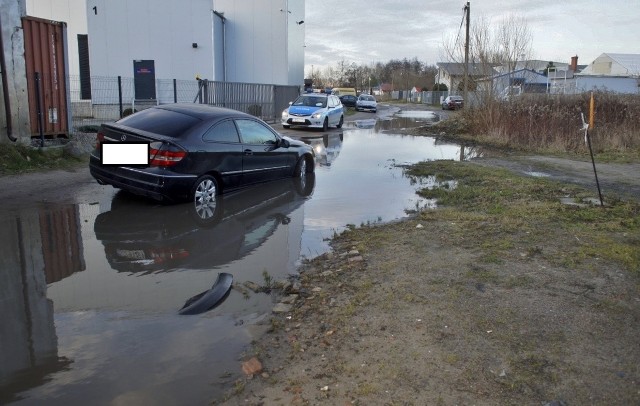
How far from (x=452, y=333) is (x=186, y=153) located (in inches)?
208

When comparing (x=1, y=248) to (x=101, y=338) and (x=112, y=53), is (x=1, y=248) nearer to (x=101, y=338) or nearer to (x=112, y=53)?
(x=101, y=338)

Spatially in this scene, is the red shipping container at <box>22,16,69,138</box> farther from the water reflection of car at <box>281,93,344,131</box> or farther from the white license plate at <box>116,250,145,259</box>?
the water reflection of car at <box>281,93,344,131</box>

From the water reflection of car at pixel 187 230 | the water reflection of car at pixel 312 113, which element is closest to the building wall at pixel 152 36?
the water reflection of car at pixel 312 113

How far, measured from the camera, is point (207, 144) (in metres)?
8.52

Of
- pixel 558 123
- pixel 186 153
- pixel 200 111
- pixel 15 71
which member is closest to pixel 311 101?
pixel 558 123

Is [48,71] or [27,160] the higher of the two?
[48,71]

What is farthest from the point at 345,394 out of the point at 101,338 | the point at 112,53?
the point at 112,53

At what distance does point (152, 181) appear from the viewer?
7938 mm

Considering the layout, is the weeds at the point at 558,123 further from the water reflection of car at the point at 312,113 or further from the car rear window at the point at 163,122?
the car rear window at the point at 163,122

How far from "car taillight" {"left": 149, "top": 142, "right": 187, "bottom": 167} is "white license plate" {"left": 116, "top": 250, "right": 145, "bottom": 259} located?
2.05 m

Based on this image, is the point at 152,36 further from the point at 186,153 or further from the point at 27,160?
the point at 186,153

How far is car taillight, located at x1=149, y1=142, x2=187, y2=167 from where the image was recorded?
793 centimetres

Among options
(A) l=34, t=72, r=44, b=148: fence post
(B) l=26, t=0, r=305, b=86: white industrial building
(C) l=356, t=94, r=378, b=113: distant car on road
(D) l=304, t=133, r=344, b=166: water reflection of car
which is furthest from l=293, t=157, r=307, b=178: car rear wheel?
(C) l=356, t=94, r=378, b=113: distant car on road

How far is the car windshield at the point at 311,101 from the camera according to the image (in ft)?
83.1
